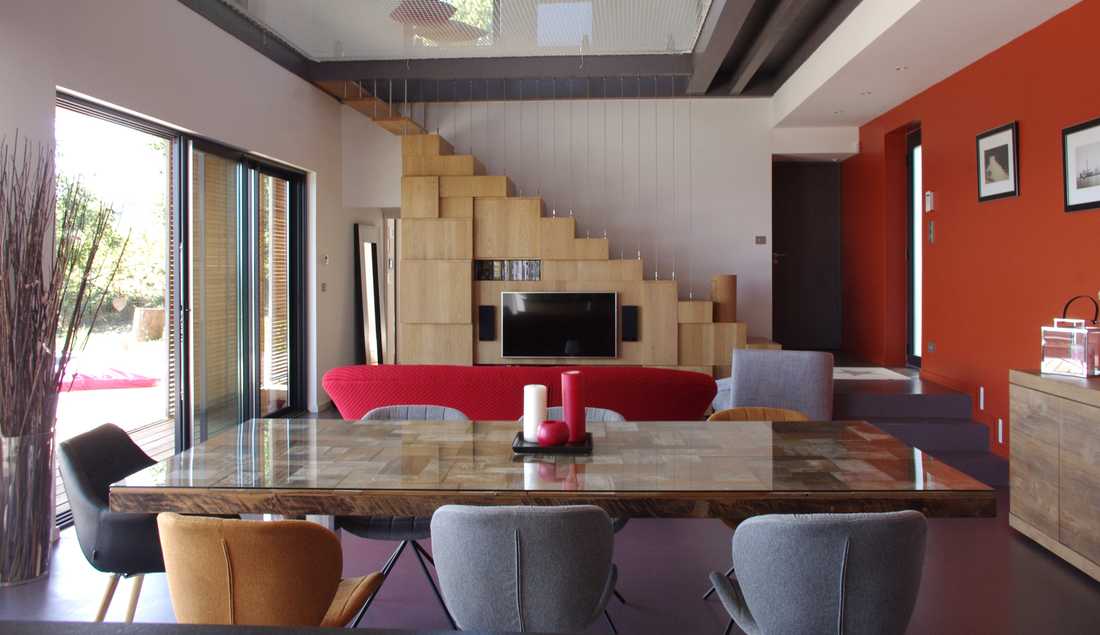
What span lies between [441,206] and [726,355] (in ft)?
9.36

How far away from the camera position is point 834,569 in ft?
5.40

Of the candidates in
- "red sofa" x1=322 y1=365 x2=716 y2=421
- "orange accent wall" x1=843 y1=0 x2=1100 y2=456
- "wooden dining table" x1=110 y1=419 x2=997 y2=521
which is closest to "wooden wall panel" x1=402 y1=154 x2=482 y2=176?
"orange accent wall" x1=843 y1=0 x2=1100 y2=456

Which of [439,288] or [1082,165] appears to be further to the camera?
[439,288]

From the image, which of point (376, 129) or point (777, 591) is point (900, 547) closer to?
point (777, 591)

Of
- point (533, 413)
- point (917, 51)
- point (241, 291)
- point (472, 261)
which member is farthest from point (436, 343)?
point (533, 413)

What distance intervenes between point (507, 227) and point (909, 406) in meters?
3.69

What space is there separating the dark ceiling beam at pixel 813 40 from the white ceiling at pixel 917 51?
8 cm

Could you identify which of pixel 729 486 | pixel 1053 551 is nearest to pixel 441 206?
pixel 1053 551

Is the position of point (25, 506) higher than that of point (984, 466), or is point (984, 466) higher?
point (25, 506)

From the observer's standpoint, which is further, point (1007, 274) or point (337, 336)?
point (337, 336)

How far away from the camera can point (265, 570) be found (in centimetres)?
169

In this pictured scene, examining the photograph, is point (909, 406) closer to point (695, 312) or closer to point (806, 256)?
point (695, 312)

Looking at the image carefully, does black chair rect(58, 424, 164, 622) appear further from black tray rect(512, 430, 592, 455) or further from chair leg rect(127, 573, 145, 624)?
black tray rect(512, 430, 592, 455)

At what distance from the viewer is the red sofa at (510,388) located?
380 centimetres
